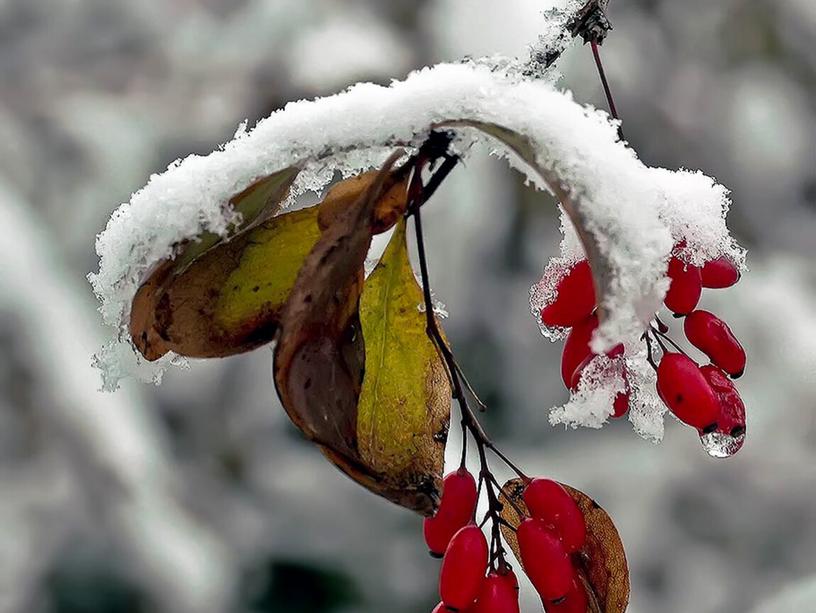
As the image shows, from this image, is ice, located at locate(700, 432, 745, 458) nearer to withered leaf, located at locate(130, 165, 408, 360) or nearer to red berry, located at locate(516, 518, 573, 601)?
red berry, located at locate(516, 518, 573, 601)

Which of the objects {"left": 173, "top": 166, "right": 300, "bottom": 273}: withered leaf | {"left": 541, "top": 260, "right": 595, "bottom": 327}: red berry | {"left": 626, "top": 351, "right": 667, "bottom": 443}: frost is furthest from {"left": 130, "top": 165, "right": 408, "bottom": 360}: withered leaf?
{"left": 626, "top": 351, "right": 667, "bottom": 443}: frost

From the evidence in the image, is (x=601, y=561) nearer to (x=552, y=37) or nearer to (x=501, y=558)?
(x=501, y=558)

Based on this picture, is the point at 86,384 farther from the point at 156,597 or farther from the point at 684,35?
the point at 684,35

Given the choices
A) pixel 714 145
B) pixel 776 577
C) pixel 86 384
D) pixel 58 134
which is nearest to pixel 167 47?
pixel 58 134

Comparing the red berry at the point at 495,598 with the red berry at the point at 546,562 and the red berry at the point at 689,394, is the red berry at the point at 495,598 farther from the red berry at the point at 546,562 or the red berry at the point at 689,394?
the red berry at the point at 689,394

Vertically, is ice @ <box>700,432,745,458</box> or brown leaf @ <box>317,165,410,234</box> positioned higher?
brown leaf @ <box>317,165,410,234</box>

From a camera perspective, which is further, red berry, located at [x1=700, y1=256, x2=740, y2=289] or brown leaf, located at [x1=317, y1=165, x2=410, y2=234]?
red berry, located at [x1=700, y1=256, x2=740, y2=289]
